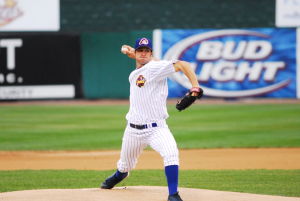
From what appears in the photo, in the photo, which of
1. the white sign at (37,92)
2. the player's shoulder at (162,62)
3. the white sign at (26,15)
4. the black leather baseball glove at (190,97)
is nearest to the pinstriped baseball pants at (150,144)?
the black leather baseball glove at (190,97)

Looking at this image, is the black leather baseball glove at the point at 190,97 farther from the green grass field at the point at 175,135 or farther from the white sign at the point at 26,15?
the white sign at the point at 26,15

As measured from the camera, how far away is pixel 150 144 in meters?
6.89

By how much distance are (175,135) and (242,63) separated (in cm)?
651

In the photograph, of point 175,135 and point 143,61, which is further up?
point 143,61

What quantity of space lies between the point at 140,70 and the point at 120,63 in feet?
45.7

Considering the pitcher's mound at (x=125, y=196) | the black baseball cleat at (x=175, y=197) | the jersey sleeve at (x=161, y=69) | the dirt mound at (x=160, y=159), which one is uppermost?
the jersey sleeve at (x=161, y=69)

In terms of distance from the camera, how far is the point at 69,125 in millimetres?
16188

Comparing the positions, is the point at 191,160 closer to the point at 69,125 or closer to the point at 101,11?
the point at 69,125

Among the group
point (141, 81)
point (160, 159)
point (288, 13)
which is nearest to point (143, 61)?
point (141, 81)

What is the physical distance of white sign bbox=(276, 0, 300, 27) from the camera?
891 inches

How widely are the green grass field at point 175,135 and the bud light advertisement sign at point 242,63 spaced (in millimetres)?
934

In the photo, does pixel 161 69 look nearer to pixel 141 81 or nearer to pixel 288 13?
pixel 141 81

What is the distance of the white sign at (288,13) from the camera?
22.6 m

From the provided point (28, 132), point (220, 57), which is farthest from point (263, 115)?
point (28, 132)
